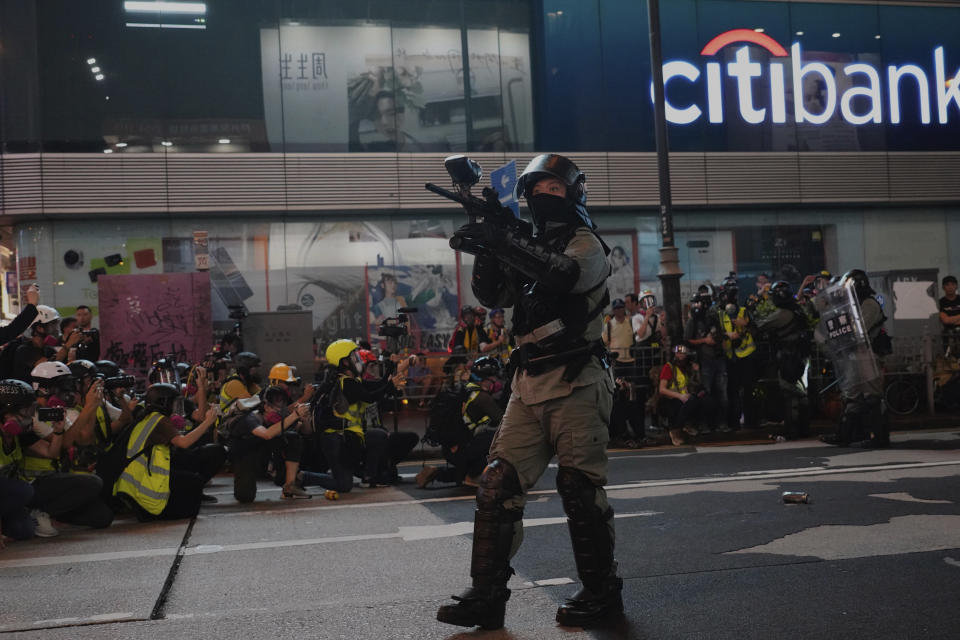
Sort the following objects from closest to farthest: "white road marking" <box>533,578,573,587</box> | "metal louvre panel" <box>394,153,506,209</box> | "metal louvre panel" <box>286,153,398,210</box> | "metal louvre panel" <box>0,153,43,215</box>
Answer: "white road marking" <box>533,578,573,587</box>, "metal louvre panel" <box>0,153,43,215</box>, "metal louvre panel" <box>286,153,398,210</box>, "metal louvre panel" <box>394,153,506,209</box>

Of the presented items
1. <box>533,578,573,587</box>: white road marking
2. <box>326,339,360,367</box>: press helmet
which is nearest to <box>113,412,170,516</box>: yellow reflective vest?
<box>326,339,360,367</box>: press helmet

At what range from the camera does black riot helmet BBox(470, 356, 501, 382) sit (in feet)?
30.7

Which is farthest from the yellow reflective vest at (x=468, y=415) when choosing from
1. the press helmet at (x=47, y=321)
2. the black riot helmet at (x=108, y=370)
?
the press helmet at (x=47, y=321)

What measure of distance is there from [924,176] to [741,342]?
11121mm

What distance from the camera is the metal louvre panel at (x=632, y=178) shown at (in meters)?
19.8

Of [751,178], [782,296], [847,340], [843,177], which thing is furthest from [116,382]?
[843,177]

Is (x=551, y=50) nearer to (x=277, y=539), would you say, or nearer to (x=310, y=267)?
(x=310, y=267)

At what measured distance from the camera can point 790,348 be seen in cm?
1290

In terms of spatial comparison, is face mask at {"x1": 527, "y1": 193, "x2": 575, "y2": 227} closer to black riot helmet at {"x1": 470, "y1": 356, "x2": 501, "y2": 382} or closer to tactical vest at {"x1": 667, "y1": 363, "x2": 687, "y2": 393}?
black riot helmet at {"x1": 470, "y1": 356, "x2": 501, "y2": 382}

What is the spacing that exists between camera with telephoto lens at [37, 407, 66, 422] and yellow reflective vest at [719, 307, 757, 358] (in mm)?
8315

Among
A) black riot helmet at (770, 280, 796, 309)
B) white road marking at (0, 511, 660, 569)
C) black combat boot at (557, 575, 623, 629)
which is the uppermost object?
black riot helmet at (770, 280, 796, 309)

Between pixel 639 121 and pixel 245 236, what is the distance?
8051 millimetres

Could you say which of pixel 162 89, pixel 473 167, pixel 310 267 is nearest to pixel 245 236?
pixel 310 267

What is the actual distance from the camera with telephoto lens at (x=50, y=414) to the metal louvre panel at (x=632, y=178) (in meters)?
13.8
